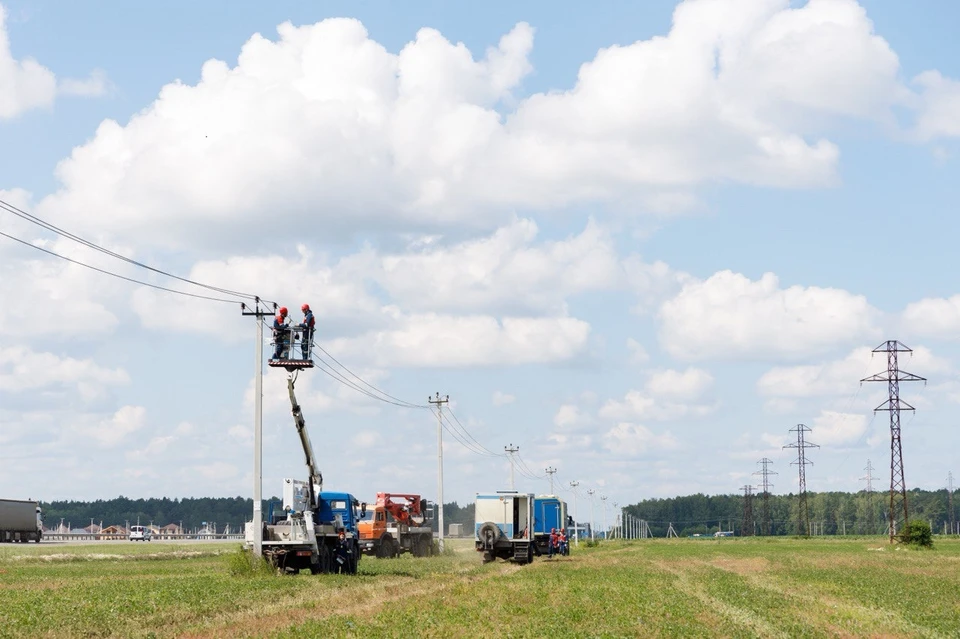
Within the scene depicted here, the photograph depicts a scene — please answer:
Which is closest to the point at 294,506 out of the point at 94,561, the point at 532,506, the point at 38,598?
the point at 38,598

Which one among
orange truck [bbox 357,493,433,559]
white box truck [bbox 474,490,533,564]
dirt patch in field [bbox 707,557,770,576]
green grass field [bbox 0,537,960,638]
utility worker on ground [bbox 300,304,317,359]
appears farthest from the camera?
orange truck [bbox 357,493,433,559]

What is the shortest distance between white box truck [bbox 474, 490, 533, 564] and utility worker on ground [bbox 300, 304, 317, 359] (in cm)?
2163

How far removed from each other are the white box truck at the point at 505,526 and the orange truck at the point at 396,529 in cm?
787

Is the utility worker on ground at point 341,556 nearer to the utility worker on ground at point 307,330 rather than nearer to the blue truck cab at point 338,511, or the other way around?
the blue truck cab at point 338,511

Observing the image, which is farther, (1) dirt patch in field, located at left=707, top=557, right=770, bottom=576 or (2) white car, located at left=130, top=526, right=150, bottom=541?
(2) white car, located at left=130, top=526, right=150, bottom=541

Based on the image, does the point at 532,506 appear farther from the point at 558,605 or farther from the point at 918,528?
the point at 918,528

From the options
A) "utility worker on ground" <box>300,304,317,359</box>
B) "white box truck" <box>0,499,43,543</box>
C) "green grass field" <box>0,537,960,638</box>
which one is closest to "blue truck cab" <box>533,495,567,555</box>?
"green grass field" <box>0,537,960,638</box>

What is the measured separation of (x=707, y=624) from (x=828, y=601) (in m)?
9.90

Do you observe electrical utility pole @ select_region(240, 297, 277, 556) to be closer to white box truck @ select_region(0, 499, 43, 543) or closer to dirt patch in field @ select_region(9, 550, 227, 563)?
dirt patch in field @ select_region(9, 550, 227, 563)

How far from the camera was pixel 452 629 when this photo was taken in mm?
→ 27016

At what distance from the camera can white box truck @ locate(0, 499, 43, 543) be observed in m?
107

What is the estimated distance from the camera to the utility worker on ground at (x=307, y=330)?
1857 inches

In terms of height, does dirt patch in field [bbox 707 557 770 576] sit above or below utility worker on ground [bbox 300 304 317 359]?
below

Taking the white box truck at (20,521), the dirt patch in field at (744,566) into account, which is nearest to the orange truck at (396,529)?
the dirt patch in field at (744,566)
